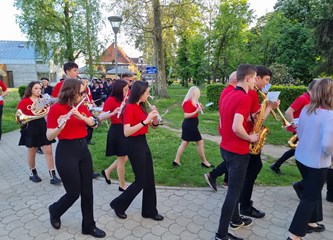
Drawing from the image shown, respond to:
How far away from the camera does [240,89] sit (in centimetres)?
298

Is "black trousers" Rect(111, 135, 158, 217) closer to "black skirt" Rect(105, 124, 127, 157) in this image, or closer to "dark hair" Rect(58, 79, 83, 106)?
"dark hair" Rect(58, 79, 83, 106)

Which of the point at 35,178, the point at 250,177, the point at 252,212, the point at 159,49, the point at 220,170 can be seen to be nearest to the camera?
the point at 250,177

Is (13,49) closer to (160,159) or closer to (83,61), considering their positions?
(83,61)

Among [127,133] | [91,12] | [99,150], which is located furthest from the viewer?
[91,12]

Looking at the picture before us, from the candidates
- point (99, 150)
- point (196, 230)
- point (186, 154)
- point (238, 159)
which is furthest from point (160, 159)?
point (238, 159)

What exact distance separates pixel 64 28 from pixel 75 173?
80.2 ft

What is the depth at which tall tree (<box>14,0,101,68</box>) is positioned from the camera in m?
23.5

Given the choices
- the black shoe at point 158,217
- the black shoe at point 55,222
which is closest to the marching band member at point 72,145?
the black shoe at point 55,222

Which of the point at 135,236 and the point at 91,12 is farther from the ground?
the point at 91,12

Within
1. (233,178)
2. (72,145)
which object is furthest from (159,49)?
(233,178)

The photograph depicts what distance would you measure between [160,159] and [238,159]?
352cm

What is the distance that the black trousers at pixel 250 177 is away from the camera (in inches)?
145

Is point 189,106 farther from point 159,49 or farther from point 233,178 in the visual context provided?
point 159,49

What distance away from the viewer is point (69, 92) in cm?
318
